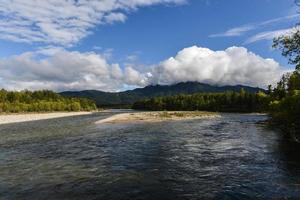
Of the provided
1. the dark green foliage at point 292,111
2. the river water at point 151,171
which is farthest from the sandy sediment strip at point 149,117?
the river water at point 151,171

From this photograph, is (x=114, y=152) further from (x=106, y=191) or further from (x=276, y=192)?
(x=276, y=192)

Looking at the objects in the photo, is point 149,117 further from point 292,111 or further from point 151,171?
point 151,171

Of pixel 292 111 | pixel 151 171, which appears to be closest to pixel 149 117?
pixel 292 111

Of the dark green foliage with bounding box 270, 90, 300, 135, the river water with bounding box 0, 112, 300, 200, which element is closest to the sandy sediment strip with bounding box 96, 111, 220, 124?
the dark green foliage with bounding box 270, 90, 300, 135

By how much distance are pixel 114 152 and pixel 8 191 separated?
19264mm

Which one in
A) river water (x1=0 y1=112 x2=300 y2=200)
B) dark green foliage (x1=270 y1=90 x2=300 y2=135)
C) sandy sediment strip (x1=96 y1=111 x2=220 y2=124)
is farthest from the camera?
sandy sediment strip (x1=96 y1=111 x2=220 y2=124)

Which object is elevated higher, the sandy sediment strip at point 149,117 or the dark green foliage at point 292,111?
the dark green foliage at point 292,111

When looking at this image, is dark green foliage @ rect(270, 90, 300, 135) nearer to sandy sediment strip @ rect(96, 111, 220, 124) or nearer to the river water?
the river water

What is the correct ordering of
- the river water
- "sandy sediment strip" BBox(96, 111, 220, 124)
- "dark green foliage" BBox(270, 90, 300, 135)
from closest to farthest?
the river water
"dark green foliage" BBox(270, 90, 300, 135)
"sandy sediment strip" BBox(96, 111, 220, 124)

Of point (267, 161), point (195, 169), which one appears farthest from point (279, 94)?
point (195, 169)

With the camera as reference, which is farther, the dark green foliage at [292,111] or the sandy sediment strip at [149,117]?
the sandy sediment strip at [149,117]

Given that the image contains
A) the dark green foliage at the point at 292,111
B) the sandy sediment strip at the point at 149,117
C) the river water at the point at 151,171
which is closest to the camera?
the river water at the point at 151,171

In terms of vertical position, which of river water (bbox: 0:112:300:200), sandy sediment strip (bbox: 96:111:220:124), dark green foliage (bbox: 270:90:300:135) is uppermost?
dark green foliage (bbox: 270:90:300:135)

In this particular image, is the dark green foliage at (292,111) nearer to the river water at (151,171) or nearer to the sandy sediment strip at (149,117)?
the river water at (151,171)
